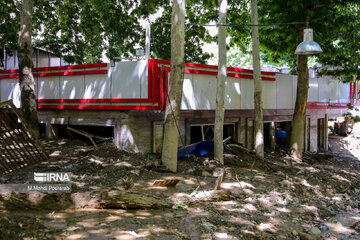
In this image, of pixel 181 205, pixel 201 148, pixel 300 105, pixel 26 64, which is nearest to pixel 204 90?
pixel 201 148

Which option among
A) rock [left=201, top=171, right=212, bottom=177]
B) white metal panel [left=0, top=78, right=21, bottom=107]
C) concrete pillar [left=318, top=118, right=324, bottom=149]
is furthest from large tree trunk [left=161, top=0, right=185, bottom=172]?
concrete pillar [left=318, top=118, right=324, bottom=149]

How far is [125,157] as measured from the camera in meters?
9.21

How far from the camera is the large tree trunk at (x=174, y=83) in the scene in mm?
7754

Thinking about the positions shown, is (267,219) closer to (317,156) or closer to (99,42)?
(317,156)

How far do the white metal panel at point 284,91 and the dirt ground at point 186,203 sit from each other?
327 centimetres

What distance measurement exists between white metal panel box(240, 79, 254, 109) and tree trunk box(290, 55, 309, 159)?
1.74m

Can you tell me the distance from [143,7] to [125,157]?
8461mm

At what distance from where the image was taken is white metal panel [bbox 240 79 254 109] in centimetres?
1205

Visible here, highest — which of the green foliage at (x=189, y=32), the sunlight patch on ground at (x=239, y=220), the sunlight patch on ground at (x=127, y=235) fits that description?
the green foliage at (x=189, y=32)

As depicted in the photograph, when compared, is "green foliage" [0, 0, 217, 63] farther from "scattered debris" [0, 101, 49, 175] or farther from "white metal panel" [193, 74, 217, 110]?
"scattered debris" [0, 101, 49, 175]

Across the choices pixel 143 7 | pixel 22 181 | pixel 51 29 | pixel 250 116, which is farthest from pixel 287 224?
pixel 51 29

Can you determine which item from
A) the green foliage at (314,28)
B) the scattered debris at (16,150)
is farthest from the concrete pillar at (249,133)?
the scattered debris at (16,150)

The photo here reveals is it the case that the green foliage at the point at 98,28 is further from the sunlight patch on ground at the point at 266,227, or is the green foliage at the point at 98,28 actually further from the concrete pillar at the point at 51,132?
the sunlight patch on ground at the point at 266,227

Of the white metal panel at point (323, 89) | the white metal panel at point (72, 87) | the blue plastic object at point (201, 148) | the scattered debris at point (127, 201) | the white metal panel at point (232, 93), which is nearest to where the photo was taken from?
the scattered debris at point (127, 201)
